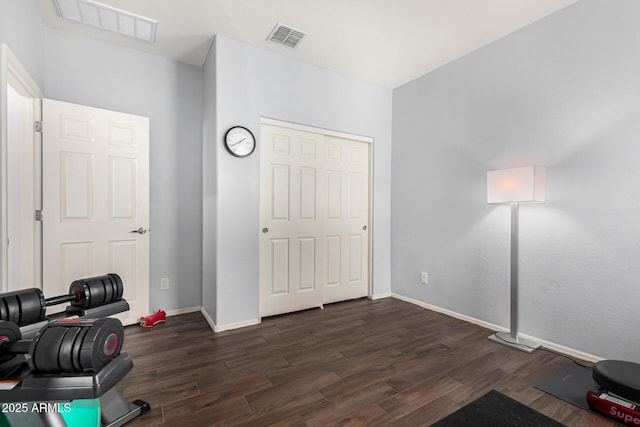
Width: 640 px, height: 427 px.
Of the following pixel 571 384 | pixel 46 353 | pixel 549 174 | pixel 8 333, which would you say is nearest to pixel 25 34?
pixel 8 333

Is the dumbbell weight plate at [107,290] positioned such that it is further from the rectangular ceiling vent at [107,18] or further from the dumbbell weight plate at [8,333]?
the rectangular ceiling vent at [107,18]

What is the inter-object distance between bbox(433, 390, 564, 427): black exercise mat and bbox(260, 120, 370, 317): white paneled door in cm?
212

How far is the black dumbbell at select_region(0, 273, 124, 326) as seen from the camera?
4.04ft

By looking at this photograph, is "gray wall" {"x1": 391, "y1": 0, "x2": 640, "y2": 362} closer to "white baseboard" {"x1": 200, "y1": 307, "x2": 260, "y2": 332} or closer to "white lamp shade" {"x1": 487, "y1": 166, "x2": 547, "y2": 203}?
"white lamp shade" {"x1": 487, "y1": 166, "x2": 547, "y2": 203}

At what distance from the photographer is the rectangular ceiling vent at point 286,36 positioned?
9.49 feet

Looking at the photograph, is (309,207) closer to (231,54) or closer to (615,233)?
(231,54)

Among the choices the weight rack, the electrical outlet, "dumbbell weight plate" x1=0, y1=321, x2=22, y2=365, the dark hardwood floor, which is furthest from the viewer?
the electrical outlet

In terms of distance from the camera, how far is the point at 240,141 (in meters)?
3.08

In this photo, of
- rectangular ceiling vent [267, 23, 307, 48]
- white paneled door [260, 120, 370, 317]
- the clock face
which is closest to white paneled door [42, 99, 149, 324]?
the clock face

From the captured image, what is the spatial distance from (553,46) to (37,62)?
447cm

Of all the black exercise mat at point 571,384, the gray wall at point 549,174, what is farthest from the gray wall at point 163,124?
A: the black exercise mat at point 571,384

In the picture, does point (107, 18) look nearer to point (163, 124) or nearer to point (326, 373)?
point (163, 124)

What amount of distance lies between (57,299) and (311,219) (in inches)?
98.1

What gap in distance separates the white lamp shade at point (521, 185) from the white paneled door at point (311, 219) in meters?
1.75
